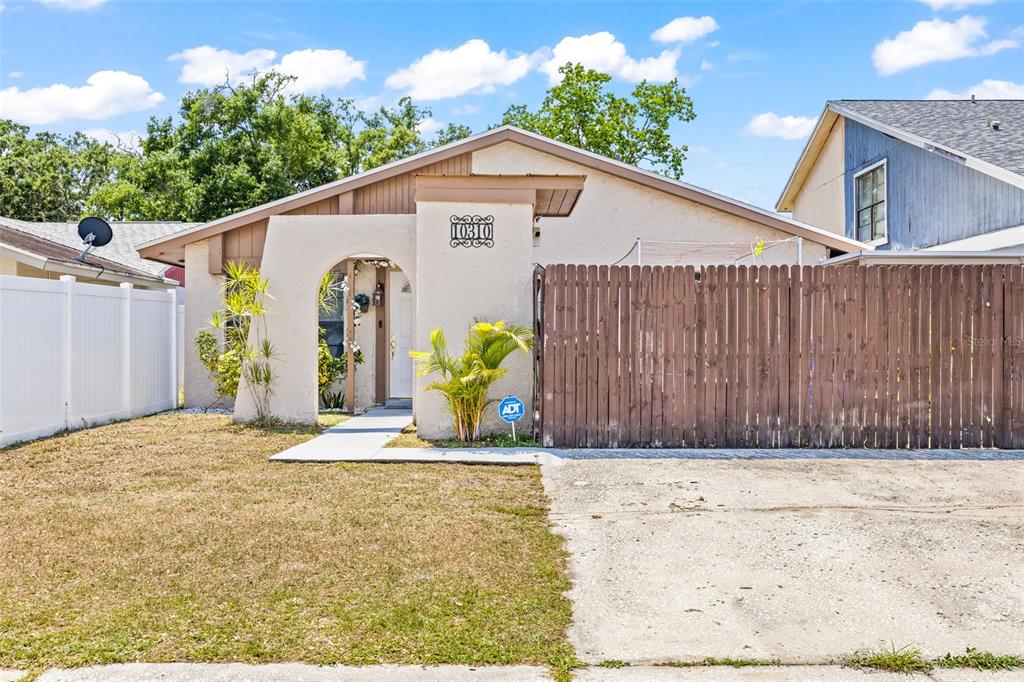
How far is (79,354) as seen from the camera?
9.71m

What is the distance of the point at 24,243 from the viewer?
12.6 metres

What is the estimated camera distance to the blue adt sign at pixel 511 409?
863 centimetres

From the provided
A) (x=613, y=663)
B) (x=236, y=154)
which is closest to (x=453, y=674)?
(x=613, y=663)

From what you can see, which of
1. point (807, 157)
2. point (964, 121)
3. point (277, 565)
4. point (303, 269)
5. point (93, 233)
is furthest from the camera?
point (807, 157)

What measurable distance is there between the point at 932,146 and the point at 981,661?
12.2m

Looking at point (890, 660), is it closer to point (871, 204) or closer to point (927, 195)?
point (927, 195)

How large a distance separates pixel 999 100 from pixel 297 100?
2649cm

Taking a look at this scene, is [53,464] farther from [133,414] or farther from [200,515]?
[133,414]

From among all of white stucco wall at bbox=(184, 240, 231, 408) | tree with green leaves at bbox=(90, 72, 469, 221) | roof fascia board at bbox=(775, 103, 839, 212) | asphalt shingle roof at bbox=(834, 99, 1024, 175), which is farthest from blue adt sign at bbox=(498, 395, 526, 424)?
tree with green leaves at bbox=(90, 72, 469, 221)

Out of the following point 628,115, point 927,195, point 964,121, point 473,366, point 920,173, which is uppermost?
point 628,115

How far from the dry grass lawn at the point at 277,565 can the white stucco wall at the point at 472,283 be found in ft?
5.63

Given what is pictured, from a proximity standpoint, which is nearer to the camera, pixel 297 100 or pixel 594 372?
pixel 594 372

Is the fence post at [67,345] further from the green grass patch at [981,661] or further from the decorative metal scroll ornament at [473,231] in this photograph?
the green grass patch at [981,661]

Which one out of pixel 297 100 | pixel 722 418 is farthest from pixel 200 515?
pixel 297 100
